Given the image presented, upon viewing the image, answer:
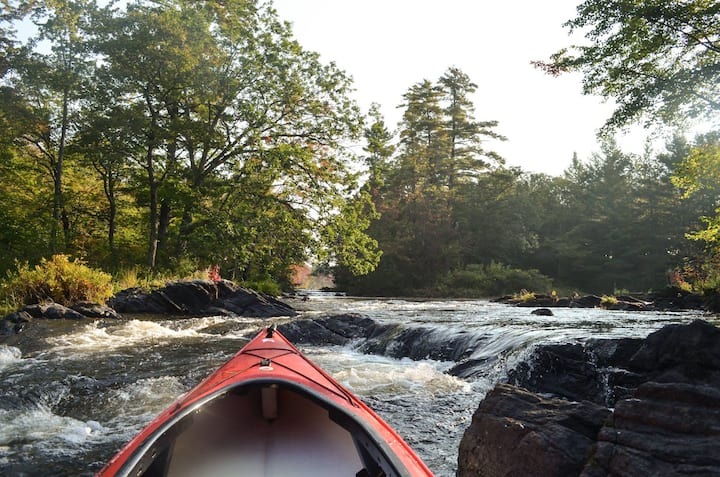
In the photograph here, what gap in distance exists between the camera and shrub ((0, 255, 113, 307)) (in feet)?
34.2

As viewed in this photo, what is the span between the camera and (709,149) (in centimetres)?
1131

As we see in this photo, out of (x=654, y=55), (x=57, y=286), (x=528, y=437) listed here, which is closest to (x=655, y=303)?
(x=654, y=55)

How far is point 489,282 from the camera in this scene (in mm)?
30547

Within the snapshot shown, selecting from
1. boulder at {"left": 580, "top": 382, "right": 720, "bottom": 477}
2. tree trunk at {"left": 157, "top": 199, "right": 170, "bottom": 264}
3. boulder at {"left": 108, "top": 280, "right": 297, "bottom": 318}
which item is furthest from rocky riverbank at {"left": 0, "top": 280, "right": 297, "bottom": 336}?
boulder at {"left": 580, "top": 382, "right": 720, "bottom": 477}

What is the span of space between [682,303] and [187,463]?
16.5 meters

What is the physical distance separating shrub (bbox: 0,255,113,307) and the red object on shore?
9.24 metres

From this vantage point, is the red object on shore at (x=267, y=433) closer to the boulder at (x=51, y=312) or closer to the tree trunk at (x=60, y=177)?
the boulder at (x=51, y=312)

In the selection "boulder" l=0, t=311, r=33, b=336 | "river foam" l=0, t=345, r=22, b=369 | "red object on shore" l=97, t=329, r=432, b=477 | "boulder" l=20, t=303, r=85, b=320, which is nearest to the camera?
"red object on shore" l=97, t=329, r=432, b=477

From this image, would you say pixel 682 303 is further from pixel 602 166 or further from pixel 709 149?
pixel 602 166

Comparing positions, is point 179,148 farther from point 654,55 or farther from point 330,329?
point 654,55

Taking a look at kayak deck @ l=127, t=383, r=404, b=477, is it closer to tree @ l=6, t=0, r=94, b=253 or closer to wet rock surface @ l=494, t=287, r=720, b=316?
wet rock surface @ l=494, t=287, r=720, b=316

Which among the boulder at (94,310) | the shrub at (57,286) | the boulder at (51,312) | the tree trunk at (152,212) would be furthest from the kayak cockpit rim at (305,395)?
the tree trunk at (152,212)

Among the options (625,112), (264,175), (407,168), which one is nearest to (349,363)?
(625,112)

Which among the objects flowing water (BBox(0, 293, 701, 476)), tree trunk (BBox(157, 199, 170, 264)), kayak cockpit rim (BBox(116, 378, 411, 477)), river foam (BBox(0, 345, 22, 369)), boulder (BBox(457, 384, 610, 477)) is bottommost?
flowing water (BBox(0, 293, 701, 476))
